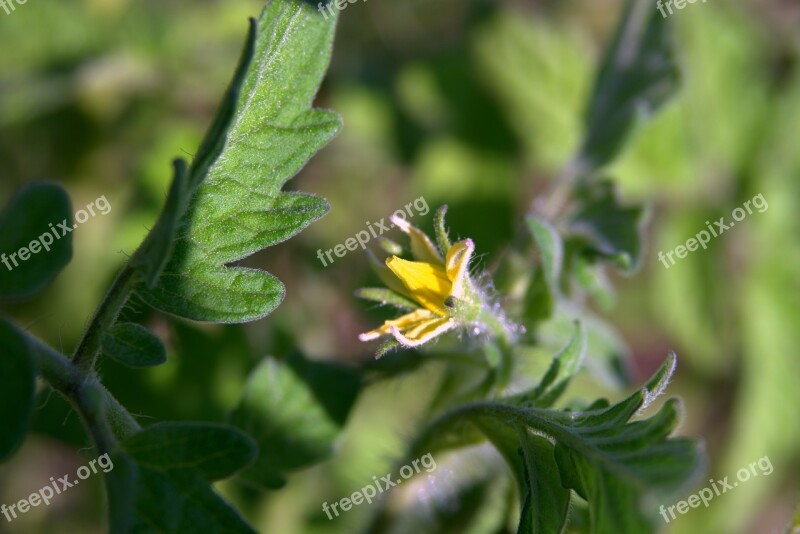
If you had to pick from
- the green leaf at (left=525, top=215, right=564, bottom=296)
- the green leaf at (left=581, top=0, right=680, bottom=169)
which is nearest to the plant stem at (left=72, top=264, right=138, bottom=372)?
the green leaf at (left=525, top=215, right=564, bottom=296)

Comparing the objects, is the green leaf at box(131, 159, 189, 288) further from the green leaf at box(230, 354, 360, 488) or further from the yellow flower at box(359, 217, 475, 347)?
the green leaf at box(230, 354, 360, 488)

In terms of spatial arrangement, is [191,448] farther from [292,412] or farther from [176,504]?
[292,412]

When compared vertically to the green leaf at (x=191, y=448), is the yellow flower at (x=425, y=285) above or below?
above

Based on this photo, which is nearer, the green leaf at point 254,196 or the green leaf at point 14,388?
the green leaf at point 14,388

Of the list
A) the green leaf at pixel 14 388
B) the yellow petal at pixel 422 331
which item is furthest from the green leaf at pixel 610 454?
the green leaf at pixel 14 388

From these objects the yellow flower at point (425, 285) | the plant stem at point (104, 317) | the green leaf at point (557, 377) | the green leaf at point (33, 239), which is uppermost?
the green leaf at point (33, 239)

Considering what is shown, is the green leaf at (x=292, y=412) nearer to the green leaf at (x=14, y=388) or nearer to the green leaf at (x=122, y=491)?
the green leaf at (x=122, y=491)

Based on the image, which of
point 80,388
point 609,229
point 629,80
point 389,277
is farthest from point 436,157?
point 80,388
